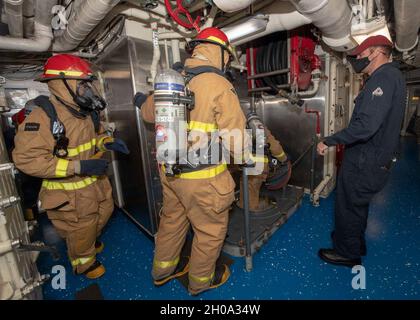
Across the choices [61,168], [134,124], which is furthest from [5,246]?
[134,124]

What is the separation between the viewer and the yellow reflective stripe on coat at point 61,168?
5.73 feet

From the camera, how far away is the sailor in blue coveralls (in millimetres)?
1688

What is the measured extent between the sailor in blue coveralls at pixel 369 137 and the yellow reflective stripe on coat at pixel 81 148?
221 centimetres

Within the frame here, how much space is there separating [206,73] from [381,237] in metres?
2.67

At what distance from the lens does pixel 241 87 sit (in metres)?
4.02

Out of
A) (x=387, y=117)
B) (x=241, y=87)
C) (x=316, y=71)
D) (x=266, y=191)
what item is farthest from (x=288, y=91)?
(x=387, y=117)

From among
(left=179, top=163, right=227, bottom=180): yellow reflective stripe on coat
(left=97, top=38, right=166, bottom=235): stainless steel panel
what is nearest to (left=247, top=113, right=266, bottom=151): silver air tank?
(left=179, top=163, right=227, bottom=180): yellow reflective stripe on coat

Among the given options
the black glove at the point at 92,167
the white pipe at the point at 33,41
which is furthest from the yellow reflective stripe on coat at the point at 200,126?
the white pipe at the point at 33,41

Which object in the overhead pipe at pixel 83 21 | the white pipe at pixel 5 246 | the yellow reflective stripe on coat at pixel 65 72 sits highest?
the overhead pipe at pixel 83 21

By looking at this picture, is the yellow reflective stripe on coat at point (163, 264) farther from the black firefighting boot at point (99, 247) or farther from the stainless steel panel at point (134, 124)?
the black firefighting boot at point (99, 247)

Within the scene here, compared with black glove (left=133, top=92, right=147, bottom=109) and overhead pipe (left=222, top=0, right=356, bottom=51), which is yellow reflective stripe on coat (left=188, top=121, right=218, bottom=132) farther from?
overhead pipe (left=222, top=0, right=356, bottom=51)

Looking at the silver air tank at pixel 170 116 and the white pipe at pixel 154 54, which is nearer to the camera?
the silver air tank at pixel 170 116

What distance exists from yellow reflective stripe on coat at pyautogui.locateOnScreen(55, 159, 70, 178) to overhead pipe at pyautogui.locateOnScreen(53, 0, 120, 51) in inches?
47.8
